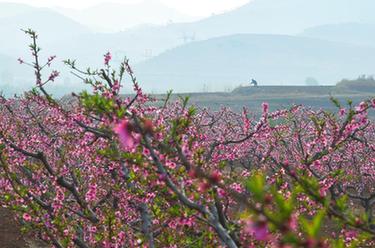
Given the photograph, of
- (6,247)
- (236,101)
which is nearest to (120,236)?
(6,247)

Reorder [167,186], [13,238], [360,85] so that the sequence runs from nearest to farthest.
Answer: [167,186] < [13,238] < [360,85]

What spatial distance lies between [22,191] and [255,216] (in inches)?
306

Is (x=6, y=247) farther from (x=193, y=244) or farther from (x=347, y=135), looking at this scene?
(x=347, y=135)

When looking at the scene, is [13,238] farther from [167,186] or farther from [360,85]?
[360,85]

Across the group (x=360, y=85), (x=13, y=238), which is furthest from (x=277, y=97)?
(x=13, y=238)

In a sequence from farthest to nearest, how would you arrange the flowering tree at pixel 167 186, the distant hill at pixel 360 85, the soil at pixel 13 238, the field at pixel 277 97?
1. the distant hill at pixel 360 85
2. the field at pixel 277 97
3. the soil at pixel 13 238
4. the flowering tree at pixel 167 186

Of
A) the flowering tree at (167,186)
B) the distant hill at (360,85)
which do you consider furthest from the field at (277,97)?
the flowering tree at (167,186)

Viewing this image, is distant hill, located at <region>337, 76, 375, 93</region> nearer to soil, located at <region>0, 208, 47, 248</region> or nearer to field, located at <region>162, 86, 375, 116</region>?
field, located at <region>162, 86, 375, 116</region>

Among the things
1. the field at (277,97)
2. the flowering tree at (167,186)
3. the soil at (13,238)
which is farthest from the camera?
the field at (277,97)

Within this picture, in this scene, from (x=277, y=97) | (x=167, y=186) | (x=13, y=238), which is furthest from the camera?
(x=277, y=97)

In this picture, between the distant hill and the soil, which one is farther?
the distant hill

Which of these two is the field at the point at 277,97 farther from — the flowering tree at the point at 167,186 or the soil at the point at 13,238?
the flowering tree at the point at 167,186

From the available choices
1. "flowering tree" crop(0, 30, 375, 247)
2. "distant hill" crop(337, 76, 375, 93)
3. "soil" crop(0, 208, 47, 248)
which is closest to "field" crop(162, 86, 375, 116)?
"distant hill" crop(337, 76, 375, 93)

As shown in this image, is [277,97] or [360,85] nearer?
[277,97]
